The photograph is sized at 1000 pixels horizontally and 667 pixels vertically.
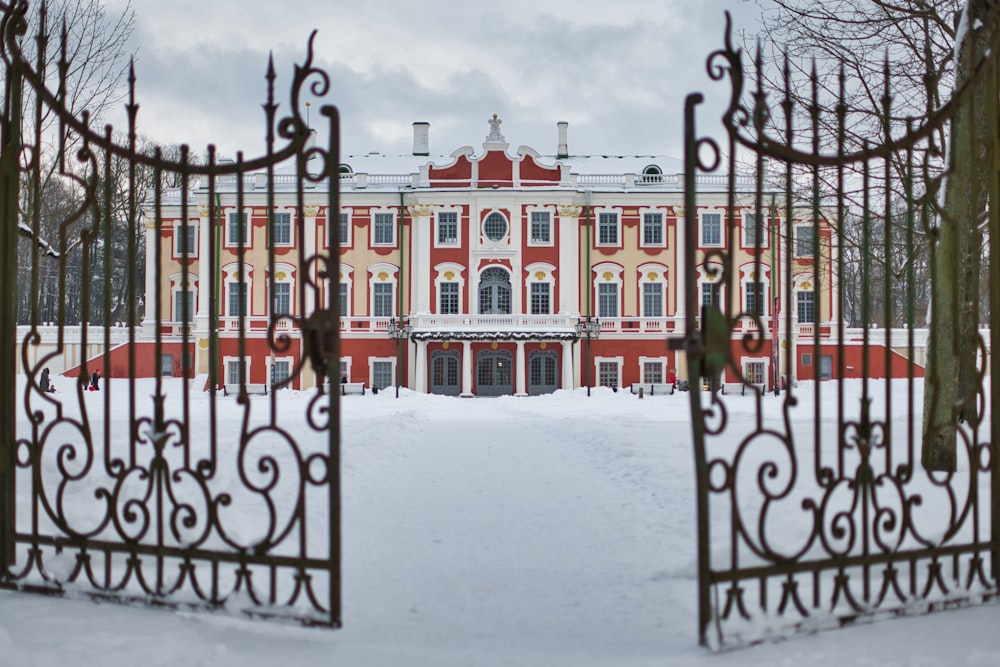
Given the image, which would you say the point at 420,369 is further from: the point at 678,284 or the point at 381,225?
the point at 678,284

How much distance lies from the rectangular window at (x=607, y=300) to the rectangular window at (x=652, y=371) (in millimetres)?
2062

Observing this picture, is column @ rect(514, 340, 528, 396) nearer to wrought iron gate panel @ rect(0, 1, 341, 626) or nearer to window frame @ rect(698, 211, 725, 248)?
window frame @ rect(698, 211, 725, 248)

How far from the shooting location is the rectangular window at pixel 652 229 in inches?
1139

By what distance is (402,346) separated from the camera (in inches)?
1118

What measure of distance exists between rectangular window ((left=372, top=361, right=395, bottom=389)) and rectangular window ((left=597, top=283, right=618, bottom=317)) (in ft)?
24.8

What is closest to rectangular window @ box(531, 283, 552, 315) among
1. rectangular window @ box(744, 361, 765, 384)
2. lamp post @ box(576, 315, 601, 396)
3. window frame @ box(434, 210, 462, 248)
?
lamp post @ box(576, 315, 601, 396)

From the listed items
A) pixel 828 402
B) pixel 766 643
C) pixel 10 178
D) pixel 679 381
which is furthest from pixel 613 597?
pixel 679 381

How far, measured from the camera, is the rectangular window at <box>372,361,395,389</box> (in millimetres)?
28391

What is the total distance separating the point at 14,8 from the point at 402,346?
2471cm

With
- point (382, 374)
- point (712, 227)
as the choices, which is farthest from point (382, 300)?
point (712, 227)

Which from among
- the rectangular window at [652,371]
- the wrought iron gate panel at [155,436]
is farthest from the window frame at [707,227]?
the wrought iron gate panel at [155,436]

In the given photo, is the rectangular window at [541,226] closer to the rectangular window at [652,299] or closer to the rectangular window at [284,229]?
the rectangular window at [652,299]

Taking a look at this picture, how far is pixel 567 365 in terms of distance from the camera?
1087 inches

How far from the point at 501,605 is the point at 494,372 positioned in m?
24.2
